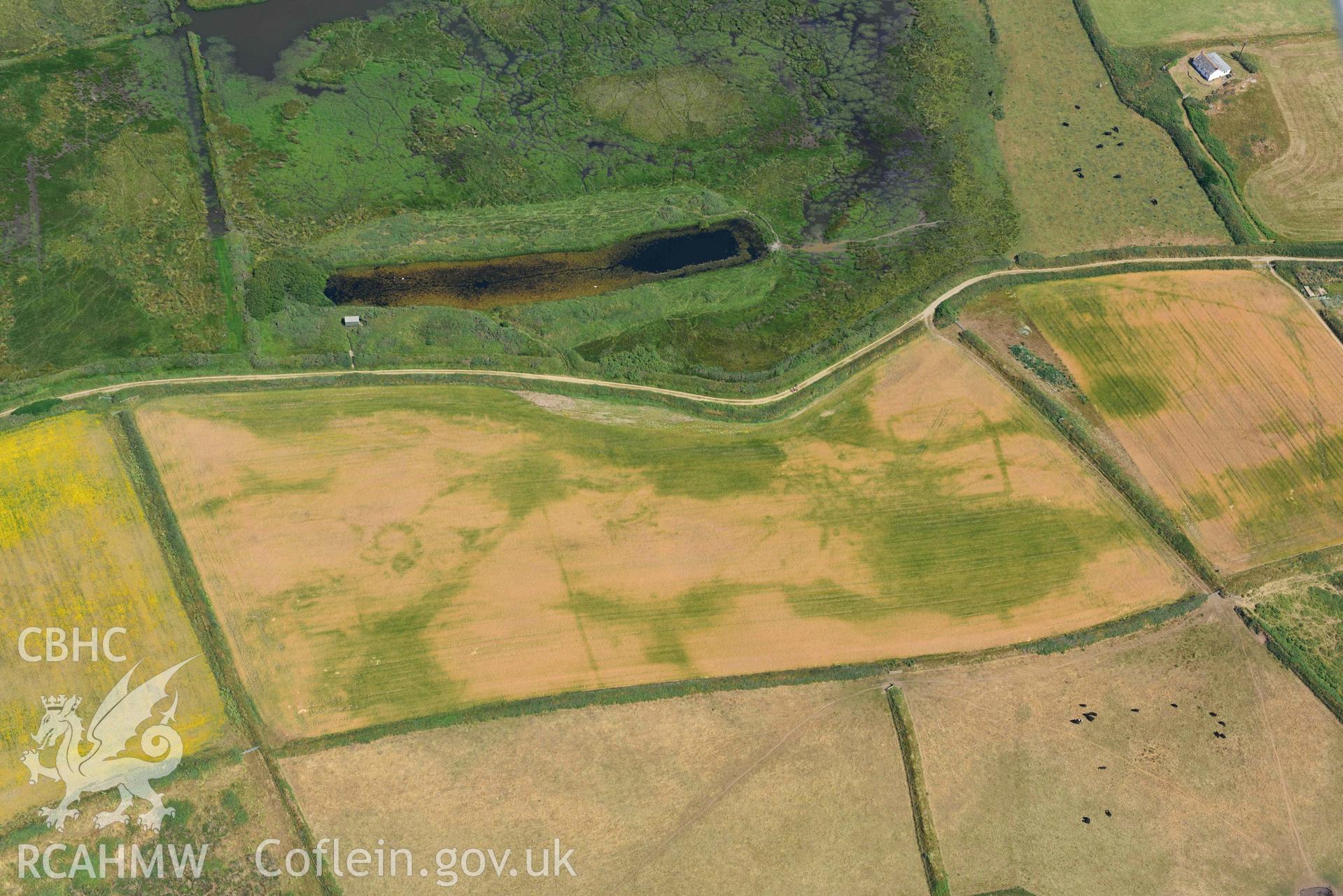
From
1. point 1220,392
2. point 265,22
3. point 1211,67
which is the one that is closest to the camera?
point 1220,392

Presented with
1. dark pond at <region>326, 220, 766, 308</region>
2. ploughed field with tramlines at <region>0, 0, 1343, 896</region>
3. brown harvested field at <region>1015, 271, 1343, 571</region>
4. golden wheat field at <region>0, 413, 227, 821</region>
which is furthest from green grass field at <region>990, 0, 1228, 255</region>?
golden wheat field at <region>0, 413, 227, 821</region>

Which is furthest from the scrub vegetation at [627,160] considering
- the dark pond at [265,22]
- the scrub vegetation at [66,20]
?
the scrub vegetation at [66,20]

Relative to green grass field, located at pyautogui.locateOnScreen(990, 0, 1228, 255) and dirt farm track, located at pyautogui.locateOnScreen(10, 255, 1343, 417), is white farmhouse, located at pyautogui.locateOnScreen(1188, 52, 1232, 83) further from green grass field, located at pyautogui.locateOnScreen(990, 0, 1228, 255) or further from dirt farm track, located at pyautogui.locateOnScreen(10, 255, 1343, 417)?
dirt farm track, located at pyautogui.locateOnScreen(10, 255, 1343, 417)

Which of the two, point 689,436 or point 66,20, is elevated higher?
point 66,20

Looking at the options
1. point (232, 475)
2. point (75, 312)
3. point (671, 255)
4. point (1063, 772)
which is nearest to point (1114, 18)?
point (671, 255)

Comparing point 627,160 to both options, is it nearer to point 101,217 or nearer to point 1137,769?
point 101,217

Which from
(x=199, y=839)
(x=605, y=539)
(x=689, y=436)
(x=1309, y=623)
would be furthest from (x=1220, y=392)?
(x=199, y=839)
